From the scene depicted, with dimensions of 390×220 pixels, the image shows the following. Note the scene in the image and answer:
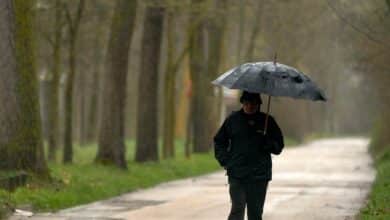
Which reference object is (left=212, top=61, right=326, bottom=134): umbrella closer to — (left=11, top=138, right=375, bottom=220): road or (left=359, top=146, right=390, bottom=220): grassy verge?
(left=359, top=146, right=390, bottom=220): grassy verge

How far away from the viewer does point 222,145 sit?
1147 cm

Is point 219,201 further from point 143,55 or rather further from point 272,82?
point 143,55

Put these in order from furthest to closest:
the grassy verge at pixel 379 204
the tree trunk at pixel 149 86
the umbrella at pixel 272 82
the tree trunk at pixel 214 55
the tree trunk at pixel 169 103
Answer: the tree trunk at pixel 214 55, the tree trunk at pixel 169 103, the tree trunk at pixel 149 86, the grassy verge at pixel 379 204, the umbrella at pixel 272 82

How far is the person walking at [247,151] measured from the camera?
11.4 m

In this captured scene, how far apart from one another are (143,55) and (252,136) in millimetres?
18495

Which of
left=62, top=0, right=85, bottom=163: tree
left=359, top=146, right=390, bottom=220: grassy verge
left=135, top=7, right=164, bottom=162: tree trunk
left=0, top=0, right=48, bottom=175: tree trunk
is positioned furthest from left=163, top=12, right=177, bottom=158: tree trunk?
left=0, top=0, right=48, bottom=175: tree trunk

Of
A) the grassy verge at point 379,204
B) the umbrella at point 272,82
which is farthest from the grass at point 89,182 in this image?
the umbrella at point 272,82

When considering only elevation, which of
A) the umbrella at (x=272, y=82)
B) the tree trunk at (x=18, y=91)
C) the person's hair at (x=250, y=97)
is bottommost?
the tree trunk at (x=18, y=91)

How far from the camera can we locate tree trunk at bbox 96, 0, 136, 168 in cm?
2555

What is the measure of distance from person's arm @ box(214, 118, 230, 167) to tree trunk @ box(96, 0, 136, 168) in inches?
562

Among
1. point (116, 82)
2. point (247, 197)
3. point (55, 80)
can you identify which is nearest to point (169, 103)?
point (55, 80)

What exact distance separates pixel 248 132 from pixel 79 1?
1896cm

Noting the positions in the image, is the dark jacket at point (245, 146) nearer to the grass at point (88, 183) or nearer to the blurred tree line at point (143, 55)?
the grass at point (88, 183)

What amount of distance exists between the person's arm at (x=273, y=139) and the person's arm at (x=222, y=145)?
443 millimetres
